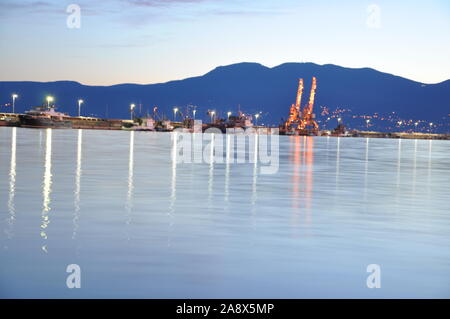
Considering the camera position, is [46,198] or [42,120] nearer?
[46,198]

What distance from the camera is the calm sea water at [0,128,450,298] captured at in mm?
8789

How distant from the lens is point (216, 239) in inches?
479

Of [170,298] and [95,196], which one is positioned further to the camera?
[95,196]

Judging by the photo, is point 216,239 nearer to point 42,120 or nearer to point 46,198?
point 46,198

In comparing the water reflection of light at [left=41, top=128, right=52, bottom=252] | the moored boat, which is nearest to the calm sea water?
the water reflection of light at [left=41, top=128, right=52, bottom=252]

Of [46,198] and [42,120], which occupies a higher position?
[42,120]

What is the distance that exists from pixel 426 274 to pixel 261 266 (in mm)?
2120

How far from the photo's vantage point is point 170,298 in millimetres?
8148

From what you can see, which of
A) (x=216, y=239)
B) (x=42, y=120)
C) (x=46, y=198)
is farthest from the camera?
(x=42, y=120)

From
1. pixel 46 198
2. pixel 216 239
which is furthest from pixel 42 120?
pixel 216 239

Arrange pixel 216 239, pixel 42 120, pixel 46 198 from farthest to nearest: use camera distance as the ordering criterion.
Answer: pixel 42 120 → pixel 46 198 → pixel 216 239
